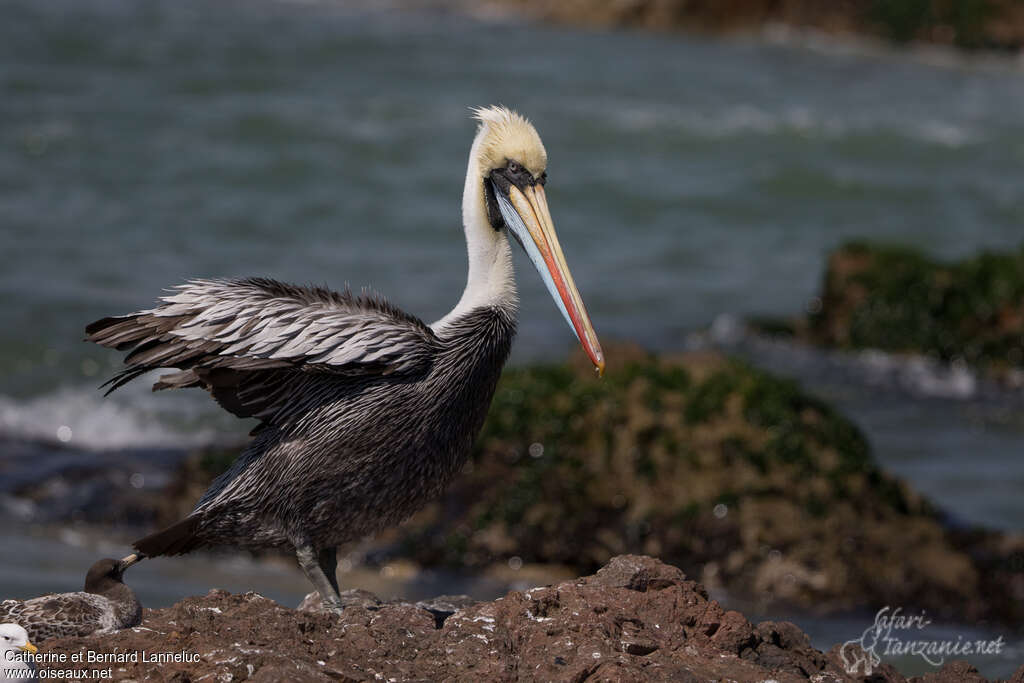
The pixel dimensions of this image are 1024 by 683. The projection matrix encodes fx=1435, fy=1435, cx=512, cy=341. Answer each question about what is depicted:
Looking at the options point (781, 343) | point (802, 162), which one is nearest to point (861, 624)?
point (781, 343)

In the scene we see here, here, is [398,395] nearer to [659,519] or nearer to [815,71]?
[659,519]

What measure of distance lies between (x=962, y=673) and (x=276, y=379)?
2651 mm

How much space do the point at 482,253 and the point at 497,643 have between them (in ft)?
5.43

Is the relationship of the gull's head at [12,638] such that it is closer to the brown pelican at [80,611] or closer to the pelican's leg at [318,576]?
the brown pelican at [80,611]

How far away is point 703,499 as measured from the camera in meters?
8.96

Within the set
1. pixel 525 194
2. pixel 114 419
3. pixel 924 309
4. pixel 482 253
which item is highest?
pixel 525 194

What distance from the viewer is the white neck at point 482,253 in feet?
Result: 18.5

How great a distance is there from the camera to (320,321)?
5.28 m

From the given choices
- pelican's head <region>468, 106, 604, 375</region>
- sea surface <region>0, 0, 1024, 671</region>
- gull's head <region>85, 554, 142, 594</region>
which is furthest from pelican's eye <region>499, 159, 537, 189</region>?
sea surface <region>0, 0, 1024, 671</region>

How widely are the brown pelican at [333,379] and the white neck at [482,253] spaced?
0.02 metres

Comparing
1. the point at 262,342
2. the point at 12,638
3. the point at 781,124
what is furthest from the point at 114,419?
the point at 781,124

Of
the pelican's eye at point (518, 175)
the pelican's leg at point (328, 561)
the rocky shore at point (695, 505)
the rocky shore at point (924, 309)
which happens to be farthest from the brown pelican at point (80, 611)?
the rocky shore at point (924, 309)

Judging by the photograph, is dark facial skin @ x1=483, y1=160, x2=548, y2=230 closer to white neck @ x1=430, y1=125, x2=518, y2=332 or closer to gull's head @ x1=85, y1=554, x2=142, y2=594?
white neck @ x1=430, y1=125, x2=518, y2=332

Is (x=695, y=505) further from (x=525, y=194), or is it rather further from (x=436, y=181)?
(x=436, y=181)
